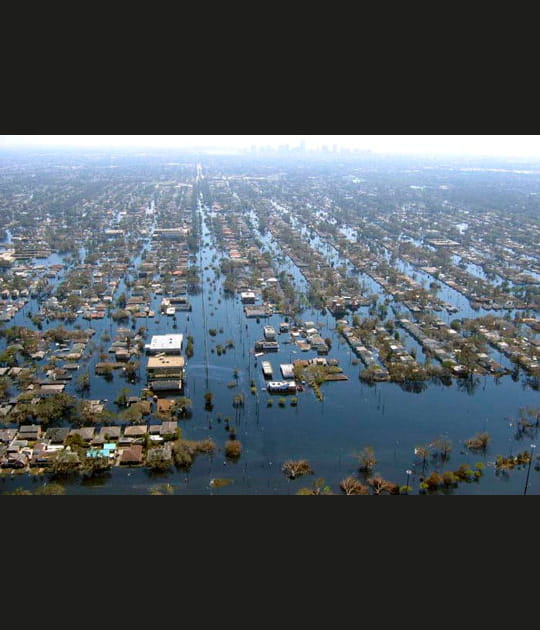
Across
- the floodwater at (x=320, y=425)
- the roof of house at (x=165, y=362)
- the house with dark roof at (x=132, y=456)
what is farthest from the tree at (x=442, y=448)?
the roof of house at (x=165, y=362)

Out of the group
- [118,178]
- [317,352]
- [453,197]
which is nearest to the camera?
[317,352]

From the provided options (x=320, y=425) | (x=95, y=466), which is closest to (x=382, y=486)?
(x=320, y=425)

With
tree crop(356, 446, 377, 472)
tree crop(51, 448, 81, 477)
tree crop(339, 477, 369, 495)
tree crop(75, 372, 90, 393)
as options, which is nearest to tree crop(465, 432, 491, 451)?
tree crop(356, 446, 377, 472)

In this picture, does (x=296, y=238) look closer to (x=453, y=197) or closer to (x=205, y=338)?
(x=205, y=338)

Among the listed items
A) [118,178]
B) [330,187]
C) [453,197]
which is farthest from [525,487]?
[118,178]

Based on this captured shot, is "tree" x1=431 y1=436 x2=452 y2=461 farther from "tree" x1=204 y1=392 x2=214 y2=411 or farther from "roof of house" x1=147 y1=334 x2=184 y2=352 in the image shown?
"roof of house" x1=147 y1=334 x2=184 y2=352

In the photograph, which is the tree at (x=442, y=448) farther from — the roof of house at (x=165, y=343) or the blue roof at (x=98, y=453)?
the roof of house at (x=165, y=343)
